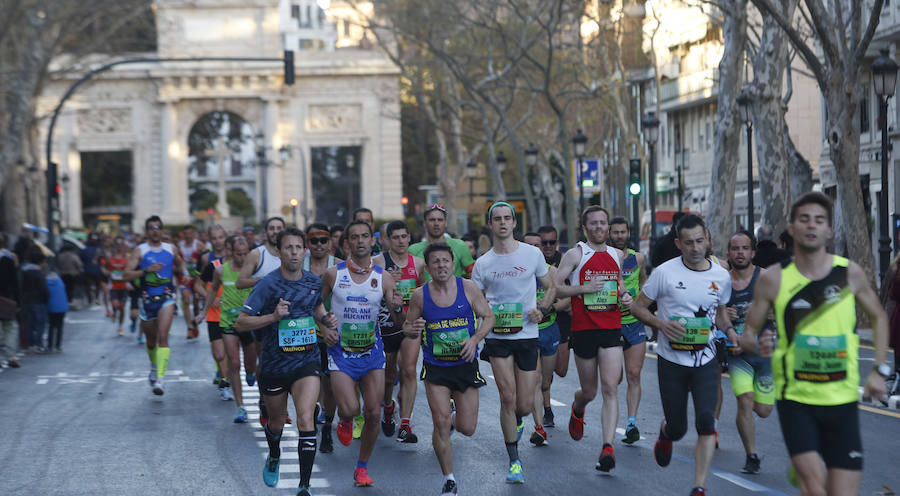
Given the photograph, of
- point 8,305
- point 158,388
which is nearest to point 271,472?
point 158,388

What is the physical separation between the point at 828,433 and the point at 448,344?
3.06 meters

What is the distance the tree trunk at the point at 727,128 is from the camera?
2470 centimetres

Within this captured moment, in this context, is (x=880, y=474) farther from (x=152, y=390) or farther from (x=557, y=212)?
(x=557, y=212)

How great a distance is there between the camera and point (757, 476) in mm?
9039

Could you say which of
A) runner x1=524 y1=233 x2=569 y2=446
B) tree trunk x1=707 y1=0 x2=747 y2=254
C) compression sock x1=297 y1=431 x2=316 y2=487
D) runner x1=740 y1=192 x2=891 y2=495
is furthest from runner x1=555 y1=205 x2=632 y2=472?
tree trunk x1=707 y1=0 x2=747 y2=254

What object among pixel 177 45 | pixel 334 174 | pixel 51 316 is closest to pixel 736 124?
pixel 51 316

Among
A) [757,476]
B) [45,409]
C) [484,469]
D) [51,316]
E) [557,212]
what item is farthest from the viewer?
[557,212]

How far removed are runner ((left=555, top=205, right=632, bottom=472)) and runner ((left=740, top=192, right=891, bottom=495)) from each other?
341cm

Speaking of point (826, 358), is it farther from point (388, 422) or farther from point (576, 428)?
point (388, 422)

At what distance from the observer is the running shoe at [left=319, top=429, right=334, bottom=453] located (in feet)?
35.2

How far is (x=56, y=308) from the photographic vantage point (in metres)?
21.3

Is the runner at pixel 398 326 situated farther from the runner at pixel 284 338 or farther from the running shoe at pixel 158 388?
the running shoe at pixel 158 388

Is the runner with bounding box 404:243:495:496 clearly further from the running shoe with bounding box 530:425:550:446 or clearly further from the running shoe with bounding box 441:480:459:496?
the running shoe with bounding box 530:425:550:446

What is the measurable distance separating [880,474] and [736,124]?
1734 centimetres
